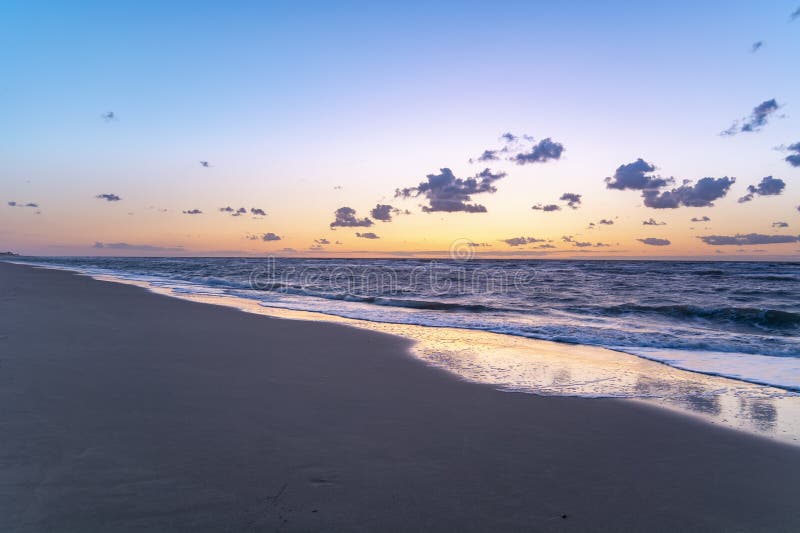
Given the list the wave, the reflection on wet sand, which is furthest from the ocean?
the reflection on wet sand

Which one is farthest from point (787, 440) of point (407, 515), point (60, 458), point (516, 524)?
point (60, 458)

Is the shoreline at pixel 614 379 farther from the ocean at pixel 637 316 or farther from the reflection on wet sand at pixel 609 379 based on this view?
the ocean at pixel 637 316

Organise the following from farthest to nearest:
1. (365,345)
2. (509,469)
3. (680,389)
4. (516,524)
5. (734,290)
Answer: (734,290), (365,345), (680,389), (509,469), (516,524)

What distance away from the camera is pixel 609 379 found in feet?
24.3

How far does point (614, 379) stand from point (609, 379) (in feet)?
0.26

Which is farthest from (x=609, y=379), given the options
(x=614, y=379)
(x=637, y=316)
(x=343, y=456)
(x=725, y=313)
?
(x=725, y=313)

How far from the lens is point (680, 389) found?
6902 millimetres

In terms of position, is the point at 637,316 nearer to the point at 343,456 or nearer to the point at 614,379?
the point at 614,379

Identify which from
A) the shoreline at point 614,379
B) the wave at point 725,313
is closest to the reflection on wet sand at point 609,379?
the shoreline at point 614,379

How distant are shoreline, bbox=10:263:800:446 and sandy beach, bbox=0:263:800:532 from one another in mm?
426

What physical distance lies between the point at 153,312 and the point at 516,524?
40.8 ft

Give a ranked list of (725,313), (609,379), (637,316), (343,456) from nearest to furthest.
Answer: (343,456)
(609,379)
(637,316)
(725,313)

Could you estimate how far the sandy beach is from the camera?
10.2ft

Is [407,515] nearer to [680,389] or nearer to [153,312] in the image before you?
[680,389]
